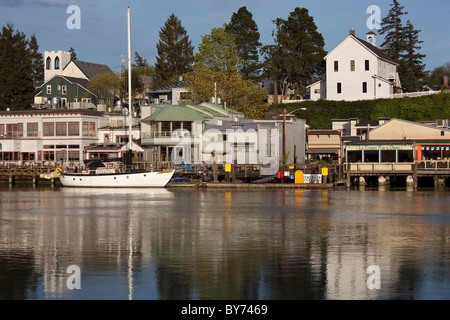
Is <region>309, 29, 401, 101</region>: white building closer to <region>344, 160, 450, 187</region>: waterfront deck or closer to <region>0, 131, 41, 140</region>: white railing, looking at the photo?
<region>344, 160, 450, 187</region>: waterfront deck

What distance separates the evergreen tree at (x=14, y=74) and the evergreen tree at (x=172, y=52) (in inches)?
1037

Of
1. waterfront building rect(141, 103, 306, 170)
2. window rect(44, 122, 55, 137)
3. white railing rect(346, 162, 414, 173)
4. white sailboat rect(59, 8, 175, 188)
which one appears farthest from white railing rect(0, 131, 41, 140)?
white railing rect(346, 162, 414, 173)

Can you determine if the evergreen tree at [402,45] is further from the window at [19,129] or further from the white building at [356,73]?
the window at [19,129]

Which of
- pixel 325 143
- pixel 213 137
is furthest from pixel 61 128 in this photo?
pixel 325 143

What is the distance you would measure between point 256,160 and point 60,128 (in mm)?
28657

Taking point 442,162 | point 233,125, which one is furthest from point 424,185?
point 233,125

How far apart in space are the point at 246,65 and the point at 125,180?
49.8 meters

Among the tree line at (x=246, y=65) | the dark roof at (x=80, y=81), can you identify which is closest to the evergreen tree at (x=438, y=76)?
the tree line at (x=246, y=65)

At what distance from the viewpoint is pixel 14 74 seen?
370 feet

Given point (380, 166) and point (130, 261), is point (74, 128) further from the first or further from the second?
point (130, 261)

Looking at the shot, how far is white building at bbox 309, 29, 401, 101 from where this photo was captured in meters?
92.5

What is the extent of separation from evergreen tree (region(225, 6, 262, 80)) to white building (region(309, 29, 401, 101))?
2299cm

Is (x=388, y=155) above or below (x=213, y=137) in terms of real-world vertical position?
below
